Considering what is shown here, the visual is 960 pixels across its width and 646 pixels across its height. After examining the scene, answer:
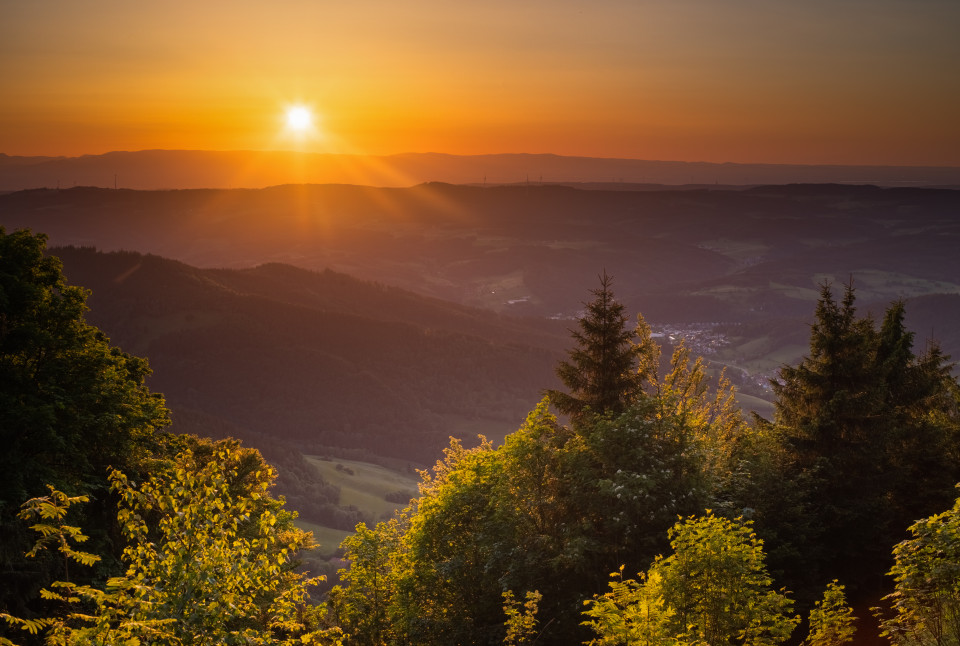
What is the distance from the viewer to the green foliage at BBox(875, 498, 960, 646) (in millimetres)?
13477

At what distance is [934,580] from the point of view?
13.8 m

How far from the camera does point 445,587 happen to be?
95.1 feet

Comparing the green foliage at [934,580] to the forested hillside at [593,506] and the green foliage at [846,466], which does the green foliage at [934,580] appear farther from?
the green foliage at [846,466]

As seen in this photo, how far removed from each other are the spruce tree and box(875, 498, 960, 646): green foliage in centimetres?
1600

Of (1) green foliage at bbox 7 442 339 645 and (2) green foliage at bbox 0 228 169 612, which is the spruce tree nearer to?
(2) green foliage at bbox 0 228 169 612

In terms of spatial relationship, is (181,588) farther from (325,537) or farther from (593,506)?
(325,537)

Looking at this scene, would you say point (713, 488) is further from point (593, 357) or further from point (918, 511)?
point (918, 511)

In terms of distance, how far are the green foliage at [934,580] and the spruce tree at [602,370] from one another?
16.0 metres

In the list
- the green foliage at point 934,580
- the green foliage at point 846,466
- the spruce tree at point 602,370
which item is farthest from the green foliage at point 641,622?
the spruce tree at point 602,370

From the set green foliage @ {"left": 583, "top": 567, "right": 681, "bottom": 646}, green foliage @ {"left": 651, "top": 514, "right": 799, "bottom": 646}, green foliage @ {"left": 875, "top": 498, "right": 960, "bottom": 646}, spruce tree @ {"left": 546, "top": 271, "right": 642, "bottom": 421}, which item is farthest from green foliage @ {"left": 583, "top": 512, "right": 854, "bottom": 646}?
spruce tree @ {"left": 546, "top": 271, "right": 642, "bottom": 421}

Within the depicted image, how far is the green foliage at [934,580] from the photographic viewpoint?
13477 millimetres

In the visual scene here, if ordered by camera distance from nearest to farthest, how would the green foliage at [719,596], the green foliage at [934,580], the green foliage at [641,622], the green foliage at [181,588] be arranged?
the green foliage at [181,588] < the green foliage at [934,580] < the green foliage at [641,622] < the green foliage at [719,596]

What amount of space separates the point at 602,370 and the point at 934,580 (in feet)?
58.6

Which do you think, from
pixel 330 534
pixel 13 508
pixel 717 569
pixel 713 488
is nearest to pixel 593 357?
pixel 713 488
